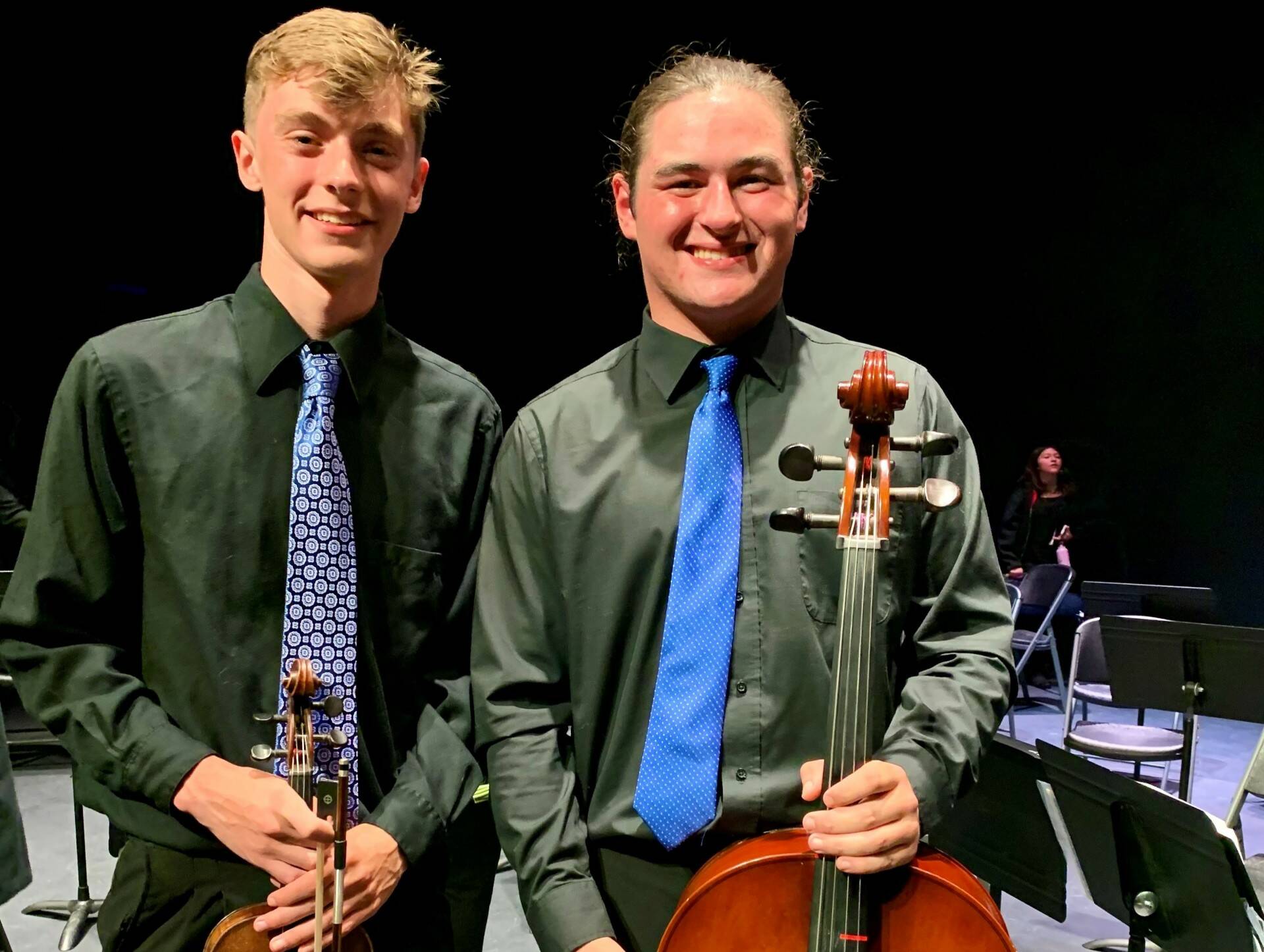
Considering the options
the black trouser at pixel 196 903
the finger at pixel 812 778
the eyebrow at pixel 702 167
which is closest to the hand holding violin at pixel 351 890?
the black trouser at pixel 196 903

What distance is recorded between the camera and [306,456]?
163 cm

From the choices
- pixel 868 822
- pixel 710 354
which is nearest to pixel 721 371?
pixel 710 354

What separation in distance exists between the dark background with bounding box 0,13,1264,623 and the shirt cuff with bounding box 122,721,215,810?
5299 millimetres

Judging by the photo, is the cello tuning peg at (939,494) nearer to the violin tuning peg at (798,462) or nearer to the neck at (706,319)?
the violin tuning peg at (798,462)

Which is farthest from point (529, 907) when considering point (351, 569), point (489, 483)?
point (489, 483)

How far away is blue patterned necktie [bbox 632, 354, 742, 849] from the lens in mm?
1522

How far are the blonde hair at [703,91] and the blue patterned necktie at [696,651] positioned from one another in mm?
426

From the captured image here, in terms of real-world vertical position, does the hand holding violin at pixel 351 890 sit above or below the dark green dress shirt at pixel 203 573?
below

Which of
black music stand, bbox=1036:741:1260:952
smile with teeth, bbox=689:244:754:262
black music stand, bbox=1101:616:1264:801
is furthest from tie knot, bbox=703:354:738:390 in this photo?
black music stand, bbox=1101:616:1264:801

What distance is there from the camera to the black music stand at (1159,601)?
5.45 metres

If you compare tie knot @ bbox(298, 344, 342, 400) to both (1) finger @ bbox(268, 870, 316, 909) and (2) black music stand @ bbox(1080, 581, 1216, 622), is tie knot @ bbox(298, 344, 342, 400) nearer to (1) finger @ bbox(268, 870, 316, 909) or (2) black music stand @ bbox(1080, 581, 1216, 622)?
(1) finger @ bbox(268, 870, 316, 909)

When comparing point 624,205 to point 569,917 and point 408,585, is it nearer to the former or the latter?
point 408,585

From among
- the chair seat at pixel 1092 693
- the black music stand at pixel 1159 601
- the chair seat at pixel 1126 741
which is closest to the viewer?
→ the chair seat at pixel 1126 741

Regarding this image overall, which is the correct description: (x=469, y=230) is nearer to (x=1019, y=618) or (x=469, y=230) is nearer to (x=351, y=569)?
(x=1019, y=618)
